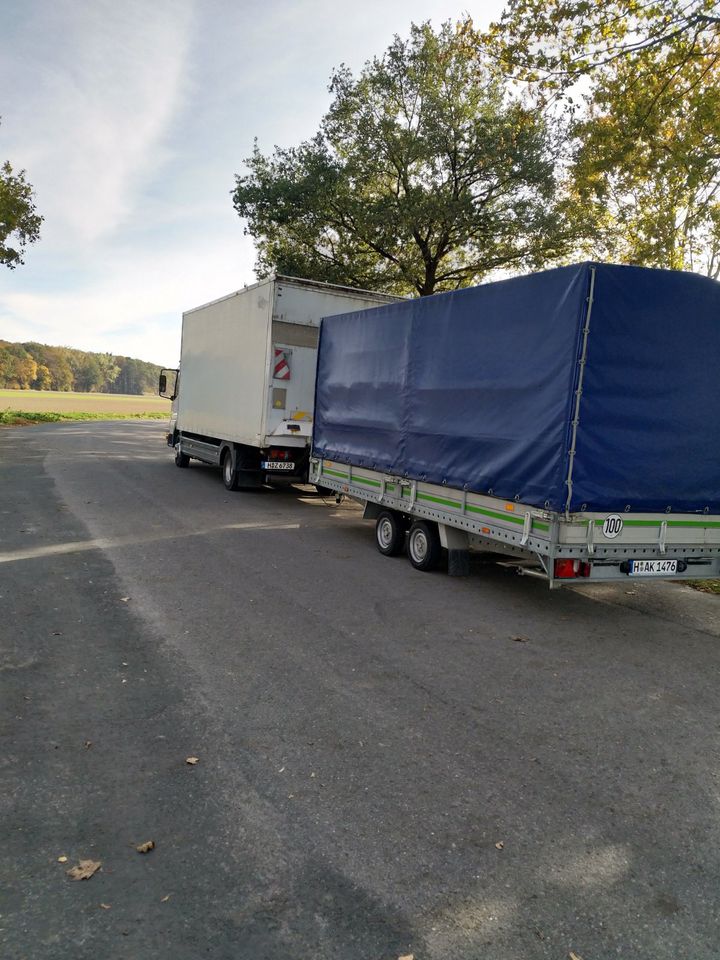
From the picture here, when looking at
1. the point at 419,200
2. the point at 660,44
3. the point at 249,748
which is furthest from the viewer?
the point at 419,200

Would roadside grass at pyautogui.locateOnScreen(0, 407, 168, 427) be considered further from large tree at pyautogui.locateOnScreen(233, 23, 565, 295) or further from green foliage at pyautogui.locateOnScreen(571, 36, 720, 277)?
green foliage at pyautogui.locateOnScreen(571, 36, 720, 277)

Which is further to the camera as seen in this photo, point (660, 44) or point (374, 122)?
point (374, 122)

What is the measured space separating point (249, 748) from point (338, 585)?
378cm

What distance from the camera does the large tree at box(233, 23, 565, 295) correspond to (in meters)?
20.2

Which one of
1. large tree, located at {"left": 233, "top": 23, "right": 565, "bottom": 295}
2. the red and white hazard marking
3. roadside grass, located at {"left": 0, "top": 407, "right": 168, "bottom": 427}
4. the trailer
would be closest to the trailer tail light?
the trailer

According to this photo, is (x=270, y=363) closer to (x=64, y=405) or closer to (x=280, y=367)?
(x=280, y=367)

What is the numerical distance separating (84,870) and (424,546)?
20.2 feet

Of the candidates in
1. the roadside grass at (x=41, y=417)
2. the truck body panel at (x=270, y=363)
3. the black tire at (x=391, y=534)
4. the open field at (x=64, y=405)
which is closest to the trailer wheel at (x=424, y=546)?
the black tire at (x=391, y=534)

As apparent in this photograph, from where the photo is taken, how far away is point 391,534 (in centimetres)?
938

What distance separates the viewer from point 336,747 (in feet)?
13.2

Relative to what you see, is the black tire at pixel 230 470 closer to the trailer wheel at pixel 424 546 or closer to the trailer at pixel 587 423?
the trailer wheel at pixel 424 546

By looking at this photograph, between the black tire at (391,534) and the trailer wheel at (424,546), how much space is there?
358 mm

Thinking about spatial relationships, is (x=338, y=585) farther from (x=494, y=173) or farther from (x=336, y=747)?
(x=494, y=173)

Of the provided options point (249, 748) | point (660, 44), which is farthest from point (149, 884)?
point (660, 44)
